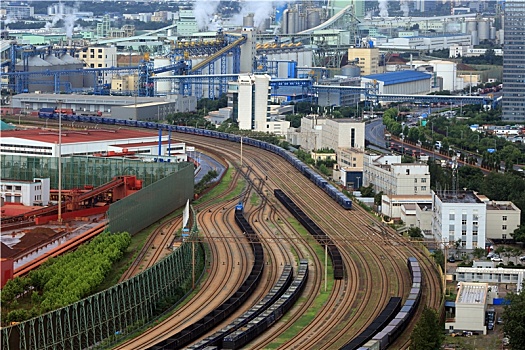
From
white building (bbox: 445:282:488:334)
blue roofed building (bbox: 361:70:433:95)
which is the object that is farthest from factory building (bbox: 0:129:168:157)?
blue roofed building (bbox: 361:70:433:95)

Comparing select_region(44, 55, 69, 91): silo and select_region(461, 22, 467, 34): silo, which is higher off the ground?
select_region(461, 22, 467, 34): silo

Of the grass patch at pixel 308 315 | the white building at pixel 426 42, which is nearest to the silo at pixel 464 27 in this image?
the white building at pixel 426 42

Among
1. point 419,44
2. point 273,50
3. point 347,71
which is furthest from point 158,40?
point 419,44

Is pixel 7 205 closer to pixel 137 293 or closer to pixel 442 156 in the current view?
pixel 137 293

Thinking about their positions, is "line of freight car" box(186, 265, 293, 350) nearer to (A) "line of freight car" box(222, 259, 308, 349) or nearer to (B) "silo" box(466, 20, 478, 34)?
(A) "line of freight car" box(222, 259, 308, 349)

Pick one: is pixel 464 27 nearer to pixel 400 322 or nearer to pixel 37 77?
pixel 37 77

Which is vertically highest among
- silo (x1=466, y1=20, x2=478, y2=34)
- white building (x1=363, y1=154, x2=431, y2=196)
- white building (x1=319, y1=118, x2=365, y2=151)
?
silo (x1=466, y1=20, x2=478, y2=34)

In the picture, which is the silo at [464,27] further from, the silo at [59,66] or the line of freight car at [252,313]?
the line of freight car at [252,313]
